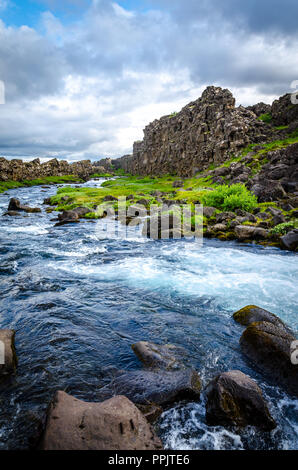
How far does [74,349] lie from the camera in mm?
8469

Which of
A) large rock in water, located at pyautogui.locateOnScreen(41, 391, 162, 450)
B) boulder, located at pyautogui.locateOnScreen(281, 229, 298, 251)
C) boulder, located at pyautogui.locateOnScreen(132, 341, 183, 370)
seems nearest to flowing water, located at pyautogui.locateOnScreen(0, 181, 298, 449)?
boulder, located at pyautogui.locateOnScreen(132, 341, 183, 370)

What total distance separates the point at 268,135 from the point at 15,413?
7559 cm

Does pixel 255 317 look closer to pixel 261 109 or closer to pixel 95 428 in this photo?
pixel 95 428

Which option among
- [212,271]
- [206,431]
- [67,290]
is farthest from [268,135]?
[206,431]

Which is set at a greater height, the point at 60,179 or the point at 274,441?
the point at 60,179

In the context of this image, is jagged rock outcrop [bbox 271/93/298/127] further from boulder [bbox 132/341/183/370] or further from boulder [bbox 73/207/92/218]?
boulder [bbox 132/341/183/370]

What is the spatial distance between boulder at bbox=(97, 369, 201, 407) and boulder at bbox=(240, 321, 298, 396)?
6.95 feet

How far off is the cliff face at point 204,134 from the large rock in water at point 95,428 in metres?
72.8

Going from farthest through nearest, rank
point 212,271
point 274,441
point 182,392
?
point 212,271
point 182,392
point 274,441

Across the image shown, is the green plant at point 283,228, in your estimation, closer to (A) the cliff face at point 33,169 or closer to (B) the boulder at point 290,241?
(B) the boulder at point 290,241

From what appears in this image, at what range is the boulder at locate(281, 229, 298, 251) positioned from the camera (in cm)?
1966

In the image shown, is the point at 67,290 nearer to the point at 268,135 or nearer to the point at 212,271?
the point at 212,271

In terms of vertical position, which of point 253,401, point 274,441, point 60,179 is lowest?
point 274,441
